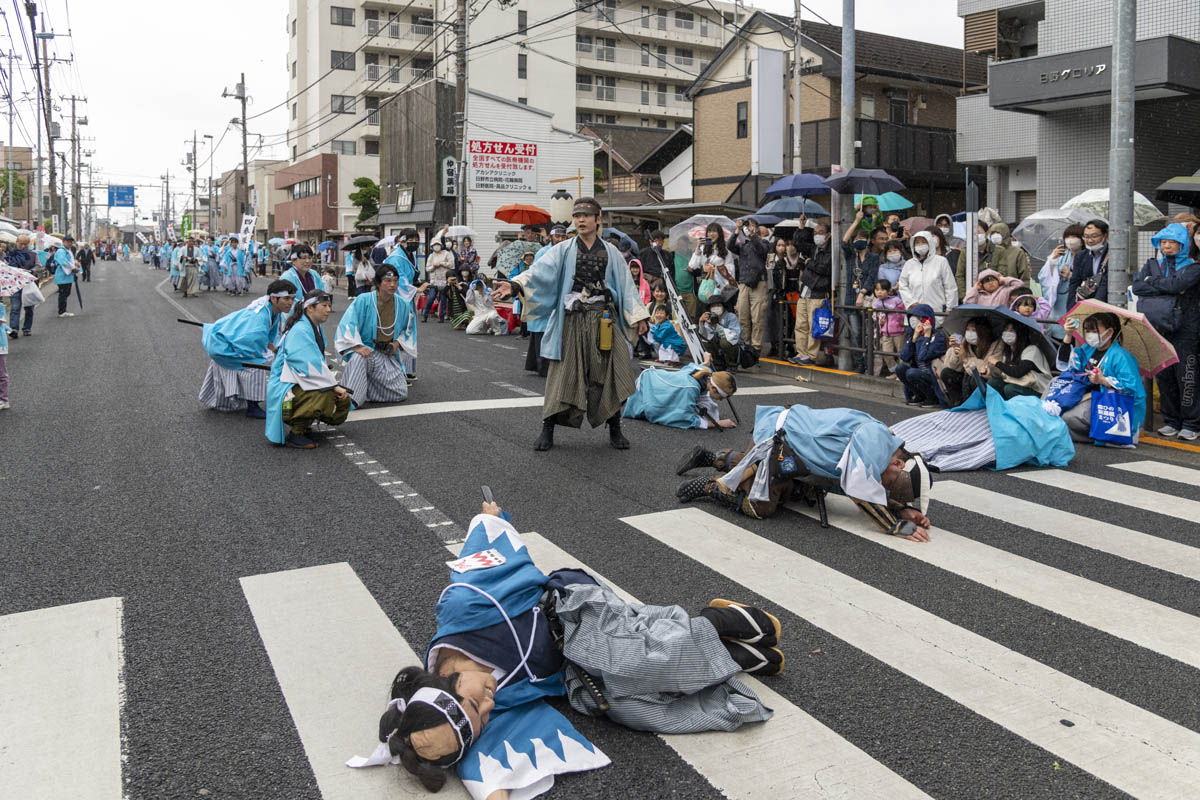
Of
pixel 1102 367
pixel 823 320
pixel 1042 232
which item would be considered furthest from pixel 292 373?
pixel 1042 232

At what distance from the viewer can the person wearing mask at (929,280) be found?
11352 mm

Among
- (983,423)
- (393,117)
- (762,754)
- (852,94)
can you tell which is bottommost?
(762,754)

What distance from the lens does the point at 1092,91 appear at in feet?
53.4

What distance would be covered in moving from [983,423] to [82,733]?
22.2ft

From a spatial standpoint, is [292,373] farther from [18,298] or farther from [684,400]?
[18,298]

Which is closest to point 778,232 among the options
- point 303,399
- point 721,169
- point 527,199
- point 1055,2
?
point 1055,2

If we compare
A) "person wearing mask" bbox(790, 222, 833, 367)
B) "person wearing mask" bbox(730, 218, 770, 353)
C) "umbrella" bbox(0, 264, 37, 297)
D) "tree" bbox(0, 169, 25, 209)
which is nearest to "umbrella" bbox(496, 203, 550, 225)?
"person wearing mask" bbox(730, 218, 770, 353)

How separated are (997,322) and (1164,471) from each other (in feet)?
6.58

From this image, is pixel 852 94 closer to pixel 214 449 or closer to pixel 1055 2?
pixel 1055 2

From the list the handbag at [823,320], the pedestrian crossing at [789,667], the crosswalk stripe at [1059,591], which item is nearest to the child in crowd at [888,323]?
the handbag at [823,320]

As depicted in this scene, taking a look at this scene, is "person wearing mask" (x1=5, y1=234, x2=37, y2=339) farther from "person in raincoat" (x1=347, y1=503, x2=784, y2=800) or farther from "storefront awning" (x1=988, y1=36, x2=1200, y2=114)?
"storefront awning" (x1=988, y1=36, x2=1200, y2=114)

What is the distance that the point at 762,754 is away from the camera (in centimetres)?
330

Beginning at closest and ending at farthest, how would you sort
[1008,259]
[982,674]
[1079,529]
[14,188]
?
[982,674], [1079,529], [1008,259], [14,188]

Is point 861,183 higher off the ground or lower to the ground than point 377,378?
higher
